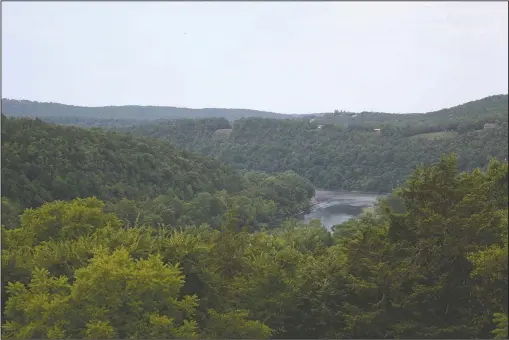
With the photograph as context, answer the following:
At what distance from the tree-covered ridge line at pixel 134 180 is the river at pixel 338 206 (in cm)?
215

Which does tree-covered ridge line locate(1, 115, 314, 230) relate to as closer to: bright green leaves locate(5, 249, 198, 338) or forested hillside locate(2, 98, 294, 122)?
bright green leaves locate(5, 249, 198, 338)

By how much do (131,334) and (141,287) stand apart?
804 millimetres

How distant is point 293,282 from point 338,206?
5339cm

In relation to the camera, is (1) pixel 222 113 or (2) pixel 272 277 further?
(1) pixel 222 113

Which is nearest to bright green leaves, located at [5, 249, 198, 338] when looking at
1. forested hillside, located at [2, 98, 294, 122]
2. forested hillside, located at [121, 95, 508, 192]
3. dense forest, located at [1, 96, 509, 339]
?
dense forest, located at [1, 96, 509, 339]

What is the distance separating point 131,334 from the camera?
9445mm

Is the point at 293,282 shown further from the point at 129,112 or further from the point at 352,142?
the point at 129,112

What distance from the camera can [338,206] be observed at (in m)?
64.6

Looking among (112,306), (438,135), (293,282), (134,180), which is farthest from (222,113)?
(112,306)

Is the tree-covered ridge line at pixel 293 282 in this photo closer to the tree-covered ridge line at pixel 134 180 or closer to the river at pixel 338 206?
the tree-covered ridge line at pixel 134 180

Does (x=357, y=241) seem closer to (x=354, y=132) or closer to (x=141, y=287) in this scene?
(x=141, y=287)

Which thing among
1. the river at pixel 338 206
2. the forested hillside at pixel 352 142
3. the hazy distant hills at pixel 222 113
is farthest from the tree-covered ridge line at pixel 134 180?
the forested hillside at pixel 352 142

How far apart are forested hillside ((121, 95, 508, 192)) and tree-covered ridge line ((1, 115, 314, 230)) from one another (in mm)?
11269

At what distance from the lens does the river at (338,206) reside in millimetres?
57281
